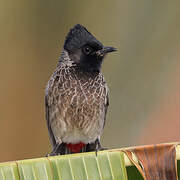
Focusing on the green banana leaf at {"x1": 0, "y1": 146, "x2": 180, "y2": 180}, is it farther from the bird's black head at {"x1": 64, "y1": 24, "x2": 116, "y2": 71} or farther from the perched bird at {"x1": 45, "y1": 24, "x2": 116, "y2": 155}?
the bird's black head at {"x1": 64, "y1": 24, "x2": 116, "y2": 71}

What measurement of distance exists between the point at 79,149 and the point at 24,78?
752mm

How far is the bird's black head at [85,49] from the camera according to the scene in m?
3.84

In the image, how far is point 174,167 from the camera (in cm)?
186

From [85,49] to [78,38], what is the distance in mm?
99

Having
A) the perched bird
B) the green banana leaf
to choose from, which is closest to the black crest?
the perched bird

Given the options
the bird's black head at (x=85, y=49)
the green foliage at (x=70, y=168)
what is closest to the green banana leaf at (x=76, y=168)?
the green foliage at (x=70, y=168)

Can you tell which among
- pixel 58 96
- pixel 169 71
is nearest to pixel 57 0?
pixel 169 71

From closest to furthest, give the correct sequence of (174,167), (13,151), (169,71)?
(174,167) < (13,151) < (169,71)

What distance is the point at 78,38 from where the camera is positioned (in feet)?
12.7

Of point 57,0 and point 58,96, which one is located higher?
point 57,0

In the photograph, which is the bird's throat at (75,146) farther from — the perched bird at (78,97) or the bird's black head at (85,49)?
the bird's black head at (85,49)

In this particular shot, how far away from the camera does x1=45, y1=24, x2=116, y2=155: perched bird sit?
368 cm

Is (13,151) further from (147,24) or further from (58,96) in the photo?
(147,24)

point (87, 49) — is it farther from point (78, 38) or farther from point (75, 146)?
point (75, 146)
